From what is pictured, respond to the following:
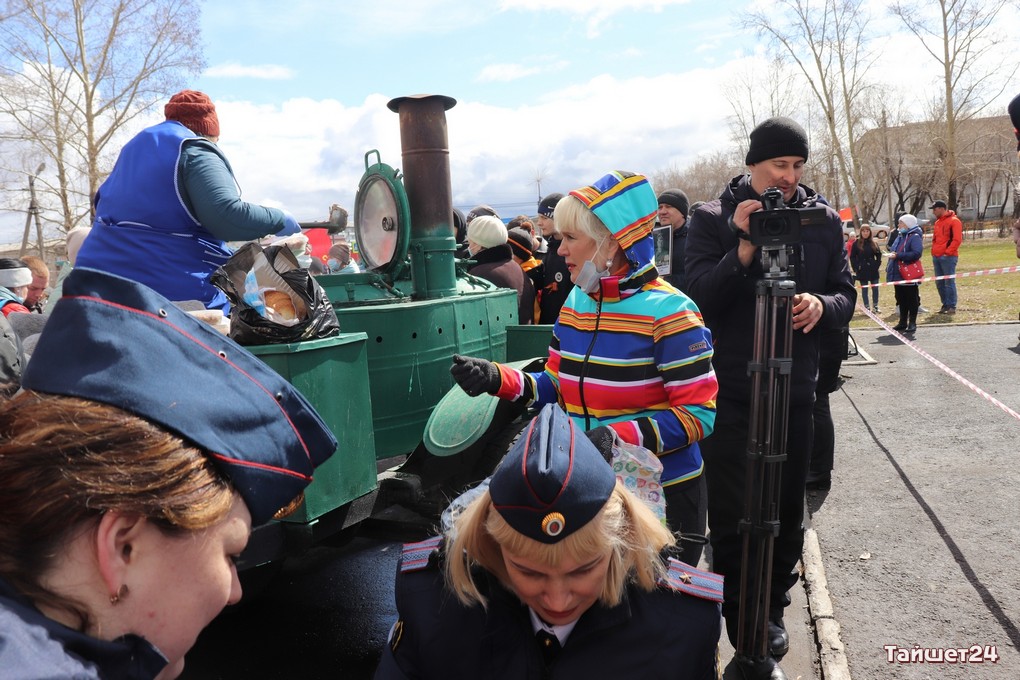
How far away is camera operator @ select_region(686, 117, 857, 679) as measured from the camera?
10.2ft

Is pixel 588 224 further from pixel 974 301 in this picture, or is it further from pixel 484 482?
pixel 974 301

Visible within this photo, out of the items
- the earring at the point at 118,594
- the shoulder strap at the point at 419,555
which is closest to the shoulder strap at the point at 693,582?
the shoulder strap at the point at 419,555

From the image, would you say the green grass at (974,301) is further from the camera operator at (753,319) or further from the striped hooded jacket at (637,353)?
the striped hooded jacket at (637,353)

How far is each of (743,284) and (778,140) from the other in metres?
0.60

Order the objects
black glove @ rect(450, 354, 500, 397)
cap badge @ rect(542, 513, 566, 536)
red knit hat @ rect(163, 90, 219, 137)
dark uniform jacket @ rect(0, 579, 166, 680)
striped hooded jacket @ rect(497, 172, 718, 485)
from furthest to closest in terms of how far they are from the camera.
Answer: red knit hat @ rect(163, 90, 219, 137) < black glove @ rect(450, 354, 500, 397) < striped hooded jacket @ rect(497, 172, 718, 485) < cap badge @ rect(542, 513, 566, 536) < dark uniform jacket @ rect(0, 579, 166, 680)

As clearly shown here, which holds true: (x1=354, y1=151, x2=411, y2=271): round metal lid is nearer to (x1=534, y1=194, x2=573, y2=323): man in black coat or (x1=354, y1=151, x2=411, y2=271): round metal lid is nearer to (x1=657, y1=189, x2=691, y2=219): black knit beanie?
(x1=534, y1=194, x2=573, y2=323): man in black coat

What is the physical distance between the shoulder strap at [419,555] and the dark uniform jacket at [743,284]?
1.73 metres

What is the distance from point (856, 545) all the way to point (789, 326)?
2.30 meters

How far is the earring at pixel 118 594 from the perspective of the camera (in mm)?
879

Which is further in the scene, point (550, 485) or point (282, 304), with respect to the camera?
point (282, 304)

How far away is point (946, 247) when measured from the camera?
45.9ft

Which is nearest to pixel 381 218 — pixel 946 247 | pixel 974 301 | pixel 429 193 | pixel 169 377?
pixel 429 193

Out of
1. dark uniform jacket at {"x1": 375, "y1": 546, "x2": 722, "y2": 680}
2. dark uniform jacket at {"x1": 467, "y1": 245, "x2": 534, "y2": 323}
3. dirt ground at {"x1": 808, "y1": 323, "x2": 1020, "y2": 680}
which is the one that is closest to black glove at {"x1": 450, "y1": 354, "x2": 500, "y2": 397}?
dark uniform jacket at {"x1": 375, "y1": 546, "x2": 722, "y2": 680}

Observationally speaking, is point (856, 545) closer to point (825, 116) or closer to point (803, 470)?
point (803, 470)
